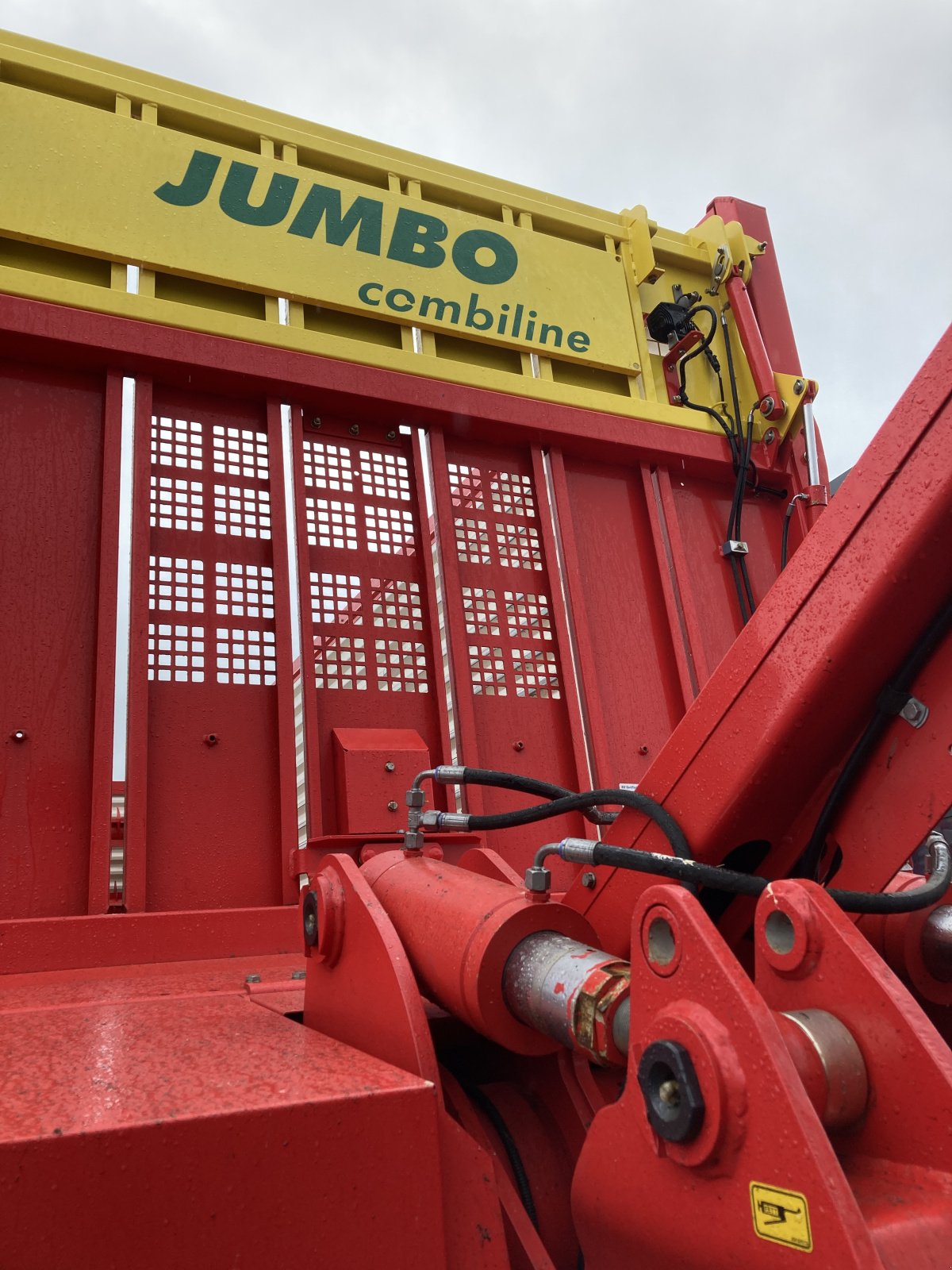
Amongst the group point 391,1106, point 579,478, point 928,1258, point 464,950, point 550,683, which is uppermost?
point 579,478

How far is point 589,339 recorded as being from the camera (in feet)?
12.4

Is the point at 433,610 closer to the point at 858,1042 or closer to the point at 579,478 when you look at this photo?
the point at 579,478

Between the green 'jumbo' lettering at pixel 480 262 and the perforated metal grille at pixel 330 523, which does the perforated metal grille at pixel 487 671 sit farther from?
the green 'jumbo' lettering at pixel 480 262

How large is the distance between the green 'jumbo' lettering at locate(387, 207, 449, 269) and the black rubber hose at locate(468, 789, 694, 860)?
2546 millimetres

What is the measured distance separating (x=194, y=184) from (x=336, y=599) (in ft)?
5.31

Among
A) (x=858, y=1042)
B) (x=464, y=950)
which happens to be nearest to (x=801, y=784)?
(x=858, y=1042)

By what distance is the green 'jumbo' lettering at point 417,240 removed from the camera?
137 inches

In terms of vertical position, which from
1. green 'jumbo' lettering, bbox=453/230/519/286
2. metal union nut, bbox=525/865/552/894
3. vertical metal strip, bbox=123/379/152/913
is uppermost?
green 'jumbo' lettering, bbox=453/230/519/286

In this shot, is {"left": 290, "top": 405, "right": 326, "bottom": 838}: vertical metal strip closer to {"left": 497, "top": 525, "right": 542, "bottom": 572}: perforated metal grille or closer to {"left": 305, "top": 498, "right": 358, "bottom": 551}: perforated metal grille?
{"left": 305, "top": 498, "right": 358, "bottom": 551}: perforated metal grille

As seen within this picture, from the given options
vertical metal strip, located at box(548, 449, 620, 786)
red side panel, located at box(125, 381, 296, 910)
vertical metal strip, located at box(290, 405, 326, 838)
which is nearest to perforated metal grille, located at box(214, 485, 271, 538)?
red side panel, located at box(125, 381, 296, 910)

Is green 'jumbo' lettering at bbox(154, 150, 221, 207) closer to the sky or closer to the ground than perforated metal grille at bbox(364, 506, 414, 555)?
closer to the sky

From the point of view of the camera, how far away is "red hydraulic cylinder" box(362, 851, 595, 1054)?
1.36 m

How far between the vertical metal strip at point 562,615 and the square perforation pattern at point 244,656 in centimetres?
108

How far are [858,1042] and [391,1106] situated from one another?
1.83ft
